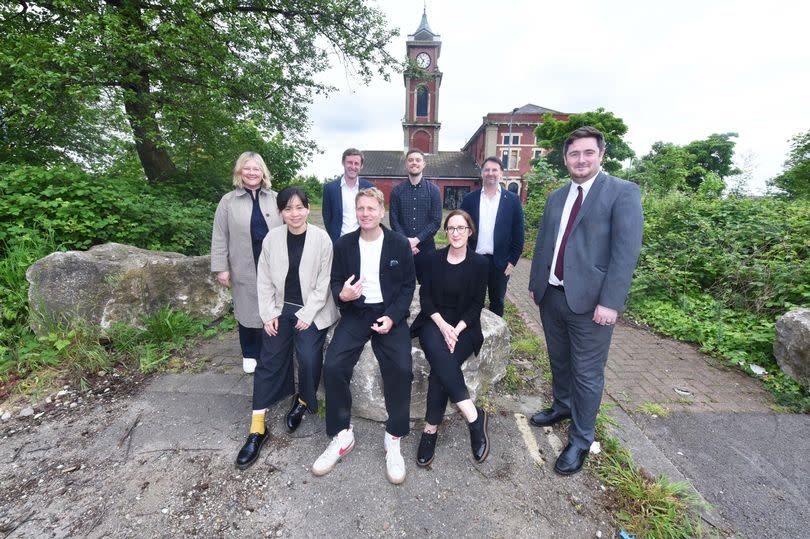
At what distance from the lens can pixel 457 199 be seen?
32719 mm

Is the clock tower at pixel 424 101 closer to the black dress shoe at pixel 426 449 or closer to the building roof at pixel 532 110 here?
the building roof at pixel 532 110

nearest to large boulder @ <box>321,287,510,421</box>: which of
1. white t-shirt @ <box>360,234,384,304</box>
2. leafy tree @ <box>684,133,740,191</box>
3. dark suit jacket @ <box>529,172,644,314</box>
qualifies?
white t-shirt @ <box>360,234,384,304</box>

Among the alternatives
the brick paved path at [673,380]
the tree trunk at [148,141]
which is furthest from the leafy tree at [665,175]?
the tree trunk at [148,141]

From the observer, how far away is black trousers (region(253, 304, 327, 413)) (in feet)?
8.29

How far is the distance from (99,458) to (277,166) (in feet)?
26.0

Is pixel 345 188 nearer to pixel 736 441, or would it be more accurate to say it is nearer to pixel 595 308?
pixel 595 308

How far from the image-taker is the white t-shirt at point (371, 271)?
8.32 feet

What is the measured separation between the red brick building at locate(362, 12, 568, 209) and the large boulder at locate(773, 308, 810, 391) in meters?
28.7

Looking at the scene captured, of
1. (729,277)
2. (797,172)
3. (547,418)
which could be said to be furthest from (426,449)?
(797,172)

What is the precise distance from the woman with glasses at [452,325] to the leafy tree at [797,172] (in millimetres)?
25935

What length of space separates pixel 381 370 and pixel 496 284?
6.10 ft

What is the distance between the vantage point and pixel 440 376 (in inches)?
93.7

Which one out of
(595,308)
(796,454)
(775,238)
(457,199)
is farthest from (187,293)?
(457,199)

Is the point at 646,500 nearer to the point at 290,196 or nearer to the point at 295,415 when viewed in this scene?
the point at 295,415
